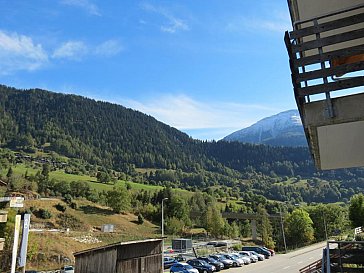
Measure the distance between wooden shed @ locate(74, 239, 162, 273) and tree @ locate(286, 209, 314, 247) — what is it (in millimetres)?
48911

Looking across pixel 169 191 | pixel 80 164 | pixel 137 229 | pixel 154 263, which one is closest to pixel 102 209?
pixel 137 229

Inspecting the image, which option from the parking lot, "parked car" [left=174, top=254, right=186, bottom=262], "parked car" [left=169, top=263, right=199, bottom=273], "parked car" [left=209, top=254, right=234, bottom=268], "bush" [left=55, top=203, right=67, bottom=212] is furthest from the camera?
"bush" [left=55, top=203, right=67, bottom=212]

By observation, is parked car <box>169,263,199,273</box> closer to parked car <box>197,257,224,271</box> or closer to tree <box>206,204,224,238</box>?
parked car <box>197,257,224,271</box>

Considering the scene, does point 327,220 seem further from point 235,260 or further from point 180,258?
point 180,258

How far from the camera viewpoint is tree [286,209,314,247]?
61594 millimetres

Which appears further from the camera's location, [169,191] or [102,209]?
[169,191]

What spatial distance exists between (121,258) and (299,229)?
170 feet

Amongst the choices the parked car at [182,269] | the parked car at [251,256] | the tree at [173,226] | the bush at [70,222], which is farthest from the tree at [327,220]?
the bush at [70,222]

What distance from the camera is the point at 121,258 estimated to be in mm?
17609

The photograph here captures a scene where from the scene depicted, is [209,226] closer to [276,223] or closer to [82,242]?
[276,223]

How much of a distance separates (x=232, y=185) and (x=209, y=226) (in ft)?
423

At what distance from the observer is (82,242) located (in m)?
52.5

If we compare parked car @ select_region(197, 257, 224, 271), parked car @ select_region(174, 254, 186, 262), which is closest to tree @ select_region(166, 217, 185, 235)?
parked car @ select_region(174, 254, 186, 262)

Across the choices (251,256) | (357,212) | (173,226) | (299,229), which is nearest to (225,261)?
(251,256)
